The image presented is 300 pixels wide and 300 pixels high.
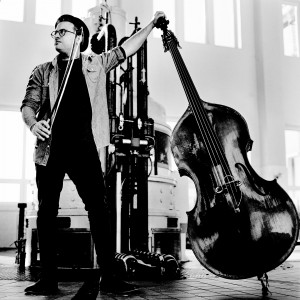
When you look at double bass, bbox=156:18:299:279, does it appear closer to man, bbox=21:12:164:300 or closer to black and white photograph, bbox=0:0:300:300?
black and white photograph, bbox=0:0:300:300

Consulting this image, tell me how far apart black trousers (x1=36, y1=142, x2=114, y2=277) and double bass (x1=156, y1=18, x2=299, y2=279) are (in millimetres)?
399

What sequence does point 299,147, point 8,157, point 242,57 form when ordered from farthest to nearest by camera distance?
point 299,147 → point 242,57 → point 8,157

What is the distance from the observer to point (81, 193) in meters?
1.99

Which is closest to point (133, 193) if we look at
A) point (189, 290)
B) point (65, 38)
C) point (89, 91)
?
point (189, 290)

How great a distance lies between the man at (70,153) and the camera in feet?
6.37

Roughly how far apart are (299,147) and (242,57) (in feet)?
9.15

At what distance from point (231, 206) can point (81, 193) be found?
677 millimetres

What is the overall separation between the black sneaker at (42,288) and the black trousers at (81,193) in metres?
0.04

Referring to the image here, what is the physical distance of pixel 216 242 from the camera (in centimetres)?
180

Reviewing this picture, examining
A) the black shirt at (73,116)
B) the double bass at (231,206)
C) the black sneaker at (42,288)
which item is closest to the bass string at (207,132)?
the double bass at (231,206)

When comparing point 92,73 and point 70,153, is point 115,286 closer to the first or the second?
point 70,153

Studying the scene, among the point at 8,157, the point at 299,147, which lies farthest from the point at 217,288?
the point at 299,147

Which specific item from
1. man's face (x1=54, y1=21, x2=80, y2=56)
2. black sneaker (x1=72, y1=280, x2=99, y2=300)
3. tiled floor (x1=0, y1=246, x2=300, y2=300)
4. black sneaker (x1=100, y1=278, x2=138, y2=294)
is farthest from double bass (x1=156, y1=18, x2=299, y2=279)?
man's face (x1=54, y1=21, x2=80, y2=56)

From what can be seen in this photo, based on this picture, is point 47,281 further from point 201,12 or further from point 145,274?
point 201,12
